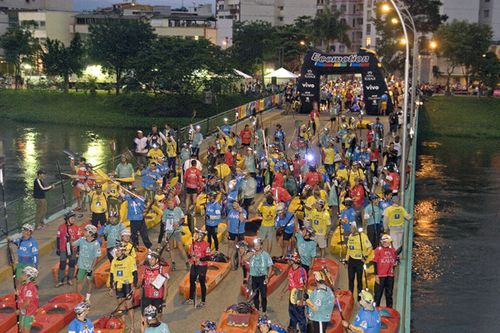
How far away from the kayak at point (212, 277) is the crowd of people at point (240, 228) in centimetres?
24

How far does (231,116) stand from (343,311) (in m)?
29.1

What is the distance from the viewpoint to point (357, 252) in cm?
1408

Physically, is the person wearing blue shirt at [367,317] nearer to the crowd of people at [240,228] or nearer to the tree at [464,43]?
the crowd of people at [240,228]

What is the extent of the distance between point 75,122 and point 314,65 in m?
29.6

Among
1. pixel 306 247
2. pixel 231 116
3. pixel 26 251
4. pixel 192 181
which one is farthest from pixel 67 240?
pixel 231 116

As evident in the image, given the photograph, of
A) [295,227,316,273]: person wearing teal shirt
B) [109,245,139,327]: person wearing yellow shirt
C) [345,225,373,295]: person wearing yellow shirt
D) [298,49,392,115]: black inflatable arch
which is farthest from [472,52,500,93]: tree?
[109,245,139,327]: person wearing yellow shirt

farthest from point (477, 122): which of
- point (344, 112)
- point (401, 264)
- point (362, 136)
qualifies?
point (401, 264)

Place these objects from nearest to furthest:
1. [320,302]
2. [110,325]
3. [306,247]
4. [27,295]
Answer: [320,302], [27,295], [110,325], [306,247]

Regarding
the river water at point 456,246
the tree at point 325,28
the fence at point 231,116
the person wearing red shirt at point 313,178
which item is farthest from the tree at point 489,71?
the person wearing red shirt at point 313,178

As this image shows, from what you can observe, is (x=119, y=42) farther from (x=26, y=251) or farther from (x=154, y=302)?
(x=154, y=302)

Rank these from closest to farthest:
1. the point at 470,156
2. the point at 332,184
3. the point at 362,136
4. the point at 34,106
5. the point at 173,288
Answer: the point at 173,288 → the point at 332,184 → the point at 362,136 → the point at 470,156 → the point at 34,106

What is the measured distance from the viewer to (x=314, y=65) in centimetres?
4519

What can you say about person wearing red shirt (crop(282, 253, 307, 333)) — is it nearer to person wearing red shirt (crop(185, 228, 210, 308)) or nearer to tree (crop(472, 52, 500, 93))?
person wearing red shirt (crop(185, 228, 210, 308))

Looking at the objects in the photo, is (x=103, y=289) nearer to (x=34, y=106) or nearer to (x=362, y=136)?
(x=362, y=136)
